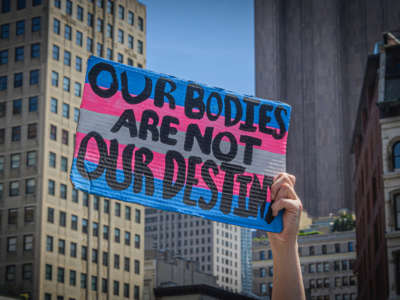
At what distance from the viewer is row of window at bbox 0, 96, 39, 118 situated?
116125mm

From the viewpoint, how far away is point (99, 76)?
9805 millimetres

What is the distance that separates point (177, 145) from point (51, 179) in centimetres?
10572

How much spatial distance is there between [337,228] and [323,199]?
34006 millimetres

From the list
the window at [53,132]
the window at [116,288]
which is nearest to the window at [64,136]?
the window at [53,132]

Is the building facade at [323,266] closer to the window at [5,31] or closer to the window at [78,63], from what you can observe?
the window at [78,63]

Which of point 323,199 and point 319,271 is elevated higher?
point 323,199

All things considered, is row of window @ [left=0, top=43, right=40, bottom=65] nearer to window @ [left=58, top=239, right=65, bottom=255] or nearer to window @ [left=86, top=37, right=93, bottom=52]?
window @ [left=86, top=37, right=93, bottom=52]

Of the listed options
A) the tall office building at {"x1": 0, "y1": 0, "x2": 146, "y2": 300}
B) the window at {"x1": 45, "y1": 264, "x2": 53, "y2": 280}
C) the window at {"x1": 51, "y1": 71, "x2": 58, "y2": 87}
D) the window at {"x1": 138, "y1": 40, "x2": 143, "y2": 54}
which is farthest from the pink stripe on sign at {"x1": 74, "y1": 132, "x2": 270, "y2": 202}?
the window at {"x1": 138, "y1": 40, "x2": 143, "y2": 54}

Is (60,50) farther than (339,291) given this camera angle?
No

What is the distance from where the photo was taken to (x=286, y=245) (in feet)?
34.3

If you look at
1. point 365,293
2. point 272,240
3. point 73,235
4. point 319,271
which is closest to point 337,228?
point 319,271

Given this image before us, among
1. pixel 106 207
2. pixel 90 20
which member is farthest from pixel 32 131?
pixel 90 20

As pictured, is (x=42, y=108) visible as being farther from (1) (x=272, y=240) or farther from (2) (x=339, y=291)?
(1) (x=272, y=240)

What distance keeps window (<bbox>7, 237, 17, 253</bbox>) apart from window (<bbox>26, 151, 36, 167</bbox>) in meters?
9.78
